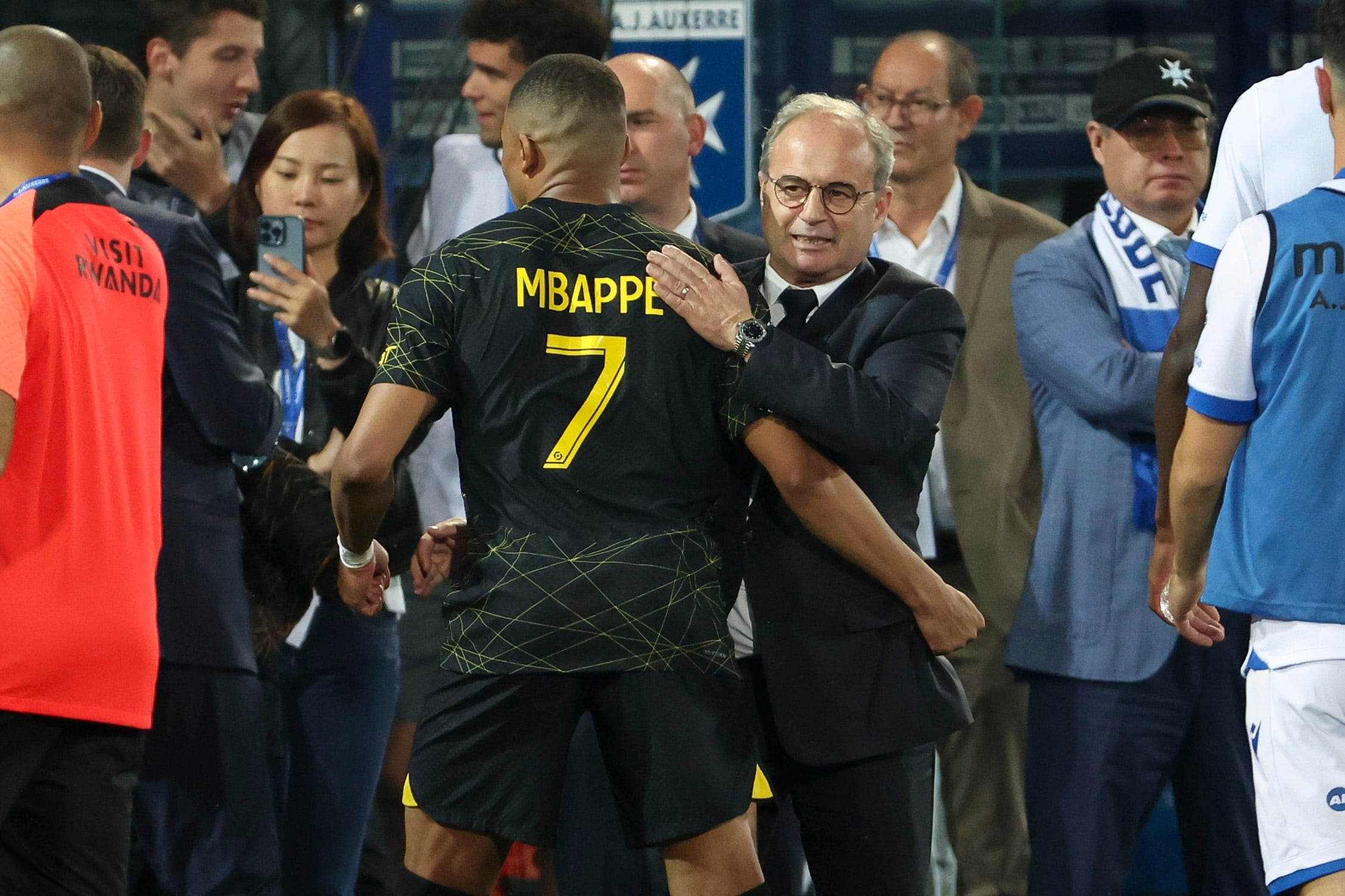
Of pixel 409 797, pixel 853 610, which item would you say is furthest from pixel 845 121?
pixel 409 797

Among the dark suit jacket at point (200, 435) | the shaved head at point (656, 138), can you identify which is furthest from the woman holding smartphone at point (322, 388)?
the shaved head at point (656, 138)

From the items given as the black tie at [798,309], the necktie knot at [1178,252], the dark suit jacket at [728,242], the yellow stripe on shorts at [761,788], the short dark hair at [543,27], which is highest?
the short dark hair at [543,27]

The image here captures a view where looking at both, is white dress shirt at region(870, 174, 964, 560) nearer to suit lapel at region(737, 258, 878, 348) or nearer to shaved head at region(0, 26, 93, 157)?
suit lapel at region(737, 258, 878, 348)

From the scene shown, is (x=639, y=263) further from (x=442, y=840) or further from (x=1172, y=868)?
(x=1172, y=868)

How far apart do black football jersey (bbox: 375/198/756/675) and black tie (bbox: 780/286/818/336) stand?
0.34 m

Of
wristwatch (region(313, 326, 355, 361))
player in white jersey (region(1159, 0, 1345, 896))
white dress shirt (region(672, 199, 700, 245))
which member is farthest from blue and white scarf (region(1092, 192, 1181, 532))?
wristwatch (region(313, 326, 355, 361))

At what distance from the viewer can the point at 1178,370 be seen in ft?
9.66

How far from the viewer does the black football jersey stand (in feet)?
7.79

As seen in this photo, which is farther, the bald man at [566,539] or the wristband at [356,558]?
the wristband at [356,558]

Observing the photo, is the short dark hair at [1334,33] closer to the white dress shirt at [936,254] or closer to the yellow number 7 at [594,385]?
the yellow number 7 at [594,385]

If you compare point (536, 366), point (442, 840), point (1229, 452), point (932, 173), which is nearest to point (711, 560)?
point (536, 366)

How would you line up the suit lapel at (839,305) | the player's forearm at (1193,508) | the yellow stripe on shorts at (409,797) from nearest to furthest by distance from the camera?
the yellow stripe on shorts at (409,797) → the player's forearm at (1193,508) → the suit lapel at (839,305)

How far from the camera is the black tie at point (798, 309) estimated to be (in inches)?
108

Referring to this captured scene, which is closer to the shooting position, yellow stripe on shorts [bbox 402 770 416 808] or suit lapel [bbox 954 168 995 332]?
yellow stripe on shorts [bbox 402 770 416 808]
